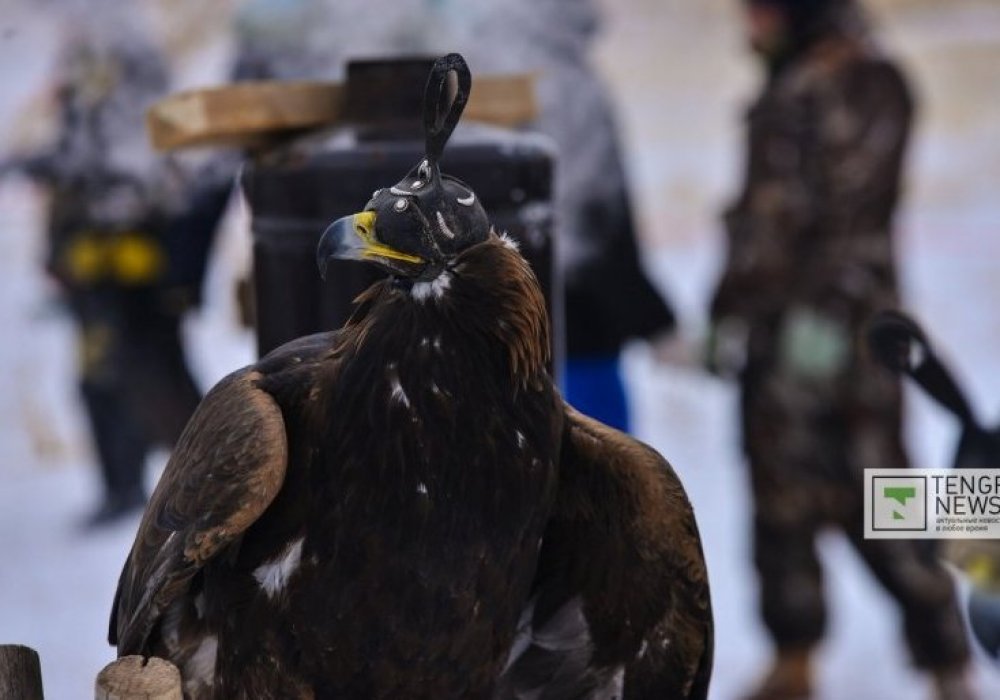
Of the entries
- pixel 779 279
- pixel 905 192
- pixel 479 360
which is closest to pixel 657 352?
pixel 779 279

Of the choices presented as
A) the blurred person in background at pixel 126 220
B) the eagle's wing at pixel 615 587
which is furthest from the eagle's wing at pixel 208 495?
the blurred person in background at pixel 126 220

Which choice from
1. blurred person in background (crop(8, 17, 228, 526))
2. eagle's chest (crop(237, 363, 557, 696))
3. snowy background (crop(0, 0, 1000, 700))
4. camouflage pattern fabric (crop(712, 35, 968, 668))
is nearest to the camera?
eagle's chest (crop(237, 363, 557, 696))

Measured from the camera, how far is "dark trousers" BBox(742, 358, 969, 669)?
140 inches

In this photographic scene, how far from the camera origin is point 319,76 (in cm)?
368

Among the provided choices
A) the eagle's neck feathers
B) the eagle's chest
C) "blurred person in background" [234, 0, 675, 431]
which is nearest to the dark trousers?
"blurred person in background" [234, 0, 675, 431]

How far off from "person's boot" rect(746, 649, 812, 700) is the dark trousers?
32 millimetres

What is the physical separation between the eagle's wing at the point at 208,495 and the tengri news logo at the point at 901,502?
1094 millimetres

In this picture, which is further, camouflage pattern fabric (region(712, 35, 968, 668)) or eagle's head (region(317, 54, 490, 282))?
camouflage pattern fabric (region(712, 35, 968, 668))

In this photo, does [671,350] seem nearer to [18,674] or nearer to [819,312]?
[819,312]

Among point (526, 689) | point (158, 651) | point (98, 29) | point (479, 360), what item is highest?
point (98, 29)

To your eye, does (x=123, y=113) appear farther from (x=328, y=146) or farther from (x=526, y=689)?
(x=526, y=689)

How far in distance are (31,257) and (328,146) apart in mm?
2613

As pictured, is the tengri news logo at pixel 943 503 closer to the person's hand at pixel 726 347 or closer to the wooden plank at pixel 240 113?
the wooden plank at pixel 240 113

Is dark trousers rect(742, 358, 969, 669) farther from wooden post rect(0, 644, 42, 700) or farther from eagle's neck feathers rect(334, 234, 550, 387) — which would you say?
wooden post rect(0, 644, 42, 700)
